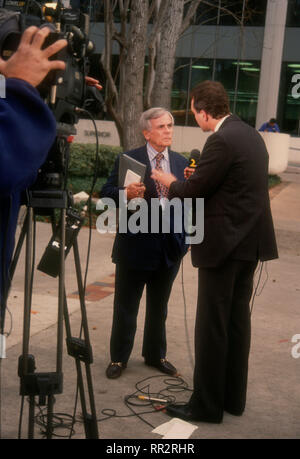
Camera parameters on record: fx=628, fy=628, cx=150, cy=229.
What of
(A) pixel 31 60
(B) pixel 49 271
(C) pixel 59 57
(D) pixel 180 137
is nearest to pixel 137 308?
(B) pixel 49 271

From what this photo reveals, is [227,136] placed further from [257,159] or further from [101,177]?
[101,177]

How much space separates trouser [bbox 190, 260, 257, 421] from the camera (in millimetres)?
3992

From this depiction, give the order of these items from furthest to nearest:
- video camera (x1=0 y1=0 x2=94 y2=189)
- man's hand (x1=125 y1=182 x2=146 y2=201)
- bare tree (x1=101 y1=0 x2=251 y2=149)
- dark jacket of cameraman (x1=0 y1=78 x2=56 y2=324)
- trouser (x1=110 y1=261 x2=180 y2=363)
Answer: bare tree (x1=101 y1=0 x2=251 y2=149)
trouser (x1=110 y1=261 x2=180 y2=363)
man's hand (x1=125 y1=182 x2=146 y2=201)
video camera (x1=0 y1=0 x2=94 y2=189)
dark jacket of cameraman (x1=0 y1=78 x2=56 y2=324)

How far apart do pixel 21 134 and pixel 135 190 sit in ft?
8.81

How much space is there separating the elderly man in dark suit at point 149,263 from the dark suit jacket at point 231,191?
73 centimetres

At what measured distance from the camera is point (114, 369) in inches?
186

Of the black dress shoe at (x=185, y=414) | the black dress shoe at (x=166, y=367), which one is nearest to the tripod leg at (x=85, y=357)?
the black dress shoe at (x=185, y=414)

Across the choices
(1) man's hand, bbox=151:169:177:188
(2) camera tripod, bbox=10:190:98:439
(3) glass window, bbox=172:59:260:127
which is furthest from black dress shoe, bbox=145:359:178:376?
(3) glass window, bbox=172:59:260:127

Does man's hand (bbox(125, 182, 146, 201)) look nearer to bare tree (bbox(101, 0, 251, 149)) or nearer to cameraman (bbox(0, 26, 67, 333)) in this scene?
cameraman (bbox(0, 26, 67, 333))

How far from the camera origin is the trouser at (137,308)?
4777 millimetres

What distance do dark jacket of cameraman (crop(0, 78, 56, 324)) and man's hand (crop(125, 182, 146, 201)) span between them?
2545 mm

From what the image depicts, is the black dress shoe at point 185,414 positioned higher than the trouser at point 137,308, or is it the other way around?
the trouser at point 137,308

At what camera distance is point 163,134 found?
15.4 ft

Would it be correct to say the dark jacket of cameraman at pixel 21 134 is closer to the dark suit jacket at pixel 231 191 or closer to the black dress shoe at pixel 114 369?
the dark suit jacket at pixel 231 191
